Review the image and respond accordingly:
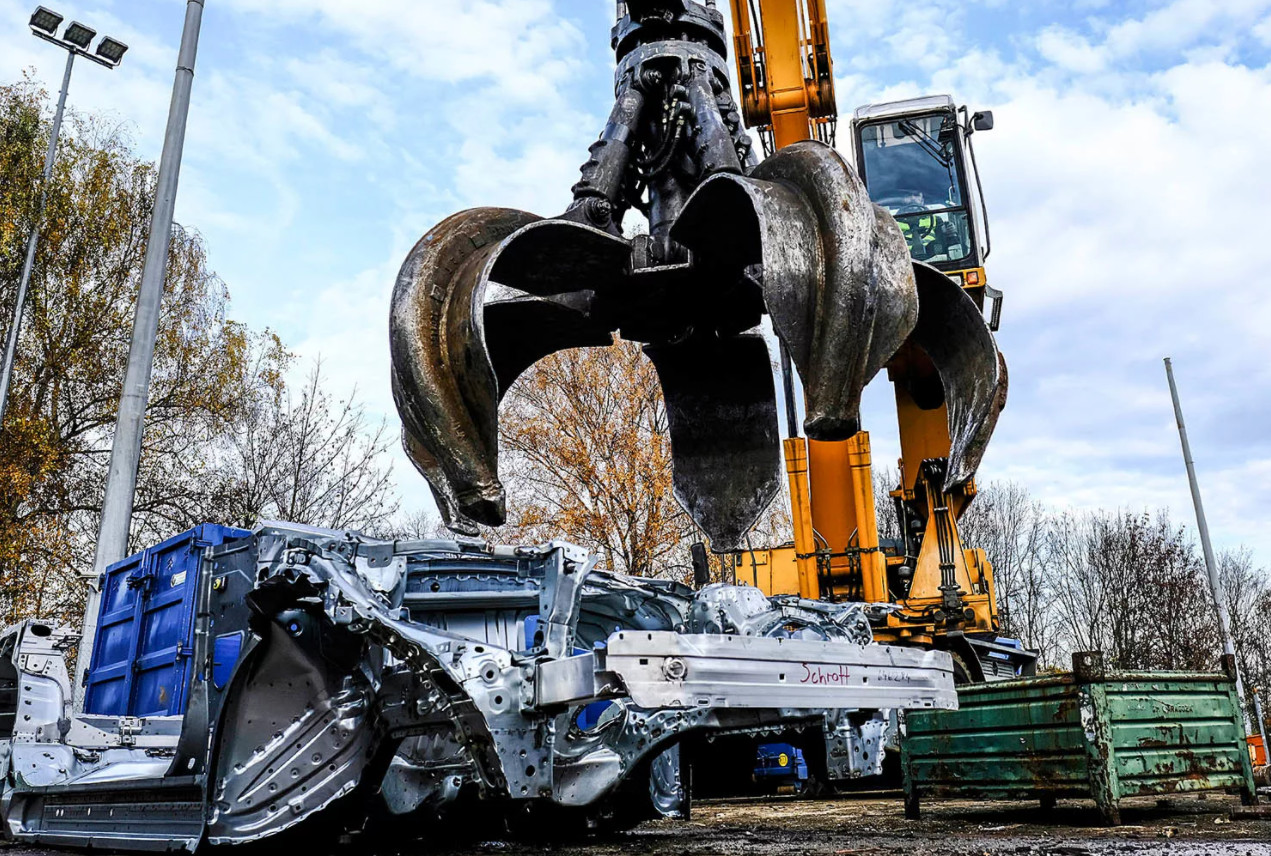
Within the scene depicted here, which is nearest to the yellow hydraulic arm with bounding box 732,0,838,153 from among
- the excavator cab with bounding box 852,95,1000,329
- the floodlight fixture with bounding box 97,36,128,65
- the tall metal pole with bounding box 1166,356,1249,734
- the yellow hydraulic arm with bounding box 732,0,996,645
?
the yellow hydraulic arm with bounding box 732,0,996,645

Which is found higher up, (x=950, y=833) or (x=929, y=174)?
(x=929, y=174)

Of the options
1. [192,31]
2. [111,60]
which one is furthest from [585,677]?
[111,60]

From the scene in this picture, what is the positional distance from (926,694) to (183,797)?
3573 mm

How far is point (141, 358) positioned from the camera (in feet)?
35.6

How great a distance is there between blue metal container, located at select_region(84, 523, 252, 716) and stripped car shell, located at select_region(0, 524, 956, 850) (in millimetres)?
1357

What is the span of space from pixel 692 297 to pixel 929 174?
7628mm

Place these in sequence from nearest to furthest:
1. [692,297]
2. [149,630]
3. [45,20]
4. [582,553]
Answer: [692,297], [582,553], [149,630], [45,20]

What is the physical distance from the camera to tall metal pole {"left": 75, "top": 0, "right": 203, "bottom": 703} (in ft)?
33.0

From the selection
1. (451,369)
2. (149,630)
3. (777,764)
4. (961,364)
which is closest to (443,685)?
(451,369)

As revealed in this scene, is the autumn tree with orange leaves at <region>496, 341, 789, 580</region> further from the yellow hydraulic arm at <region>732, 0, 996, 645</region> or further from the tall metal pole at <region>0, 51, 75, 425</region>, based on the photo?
the yellow hydraulic arm at <region>732, 0, 996, 645</region>

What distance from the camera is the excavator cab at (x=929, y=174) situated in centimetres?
1045

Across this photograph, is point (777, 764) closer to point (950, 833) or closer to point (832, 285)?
point (950, 833)

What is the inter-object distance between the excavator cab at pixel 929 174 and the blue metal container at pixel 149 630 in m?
7.22

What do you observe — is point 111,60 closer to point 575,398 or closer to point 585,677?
point 575,398
